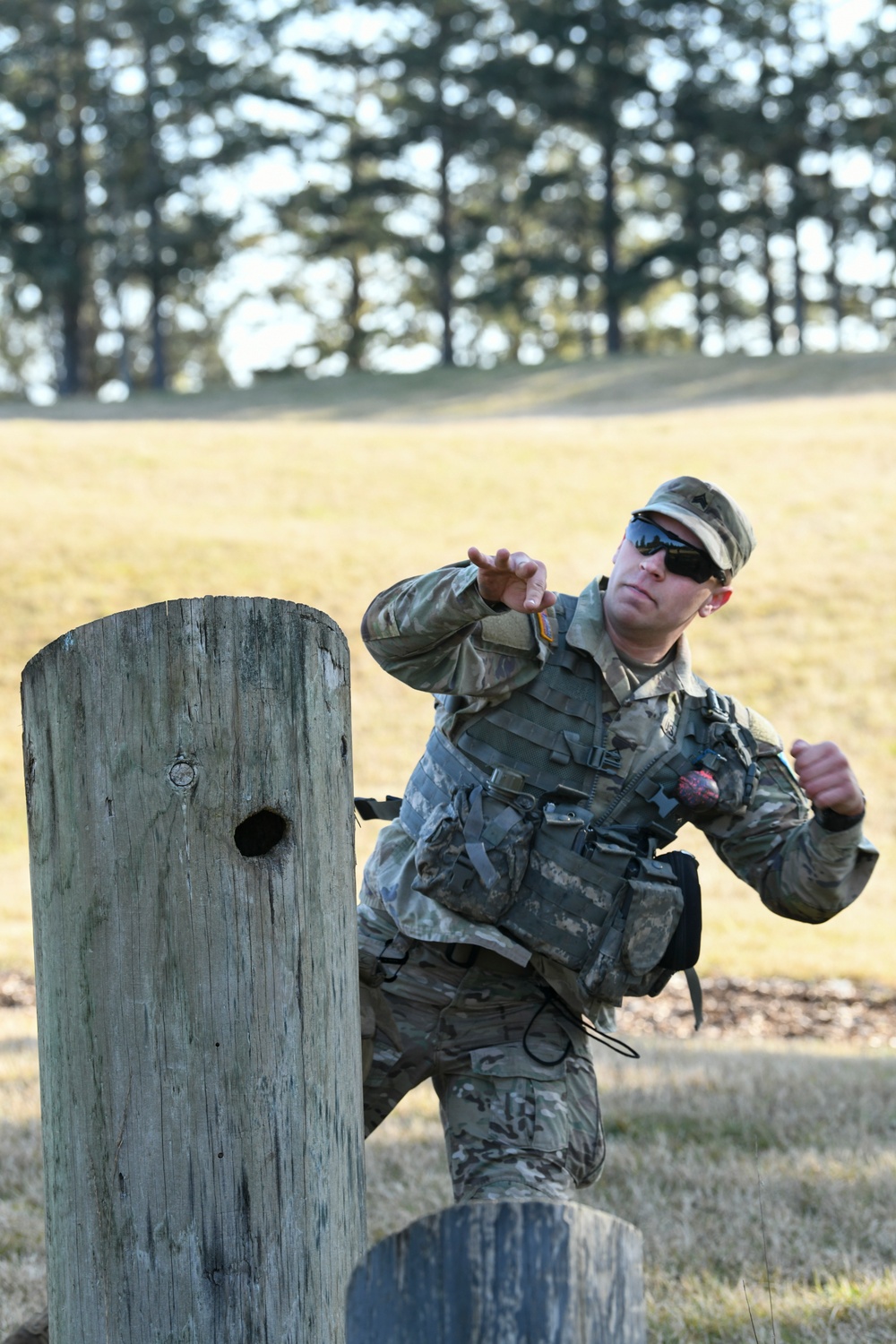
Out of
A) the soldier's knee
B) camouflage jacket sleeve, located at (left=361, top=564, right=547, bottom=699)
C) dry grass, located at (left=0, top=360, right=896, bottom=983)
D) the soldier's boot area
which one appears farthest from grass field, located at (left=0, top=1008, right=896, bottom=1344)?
dry grass, located at (left=0, top=360, right=896, bottom=983)

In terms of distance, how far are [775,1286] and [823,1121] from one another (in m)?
1.53

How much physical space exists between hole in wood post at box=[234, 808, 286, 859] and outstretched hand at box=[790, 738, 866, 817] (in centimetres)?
136

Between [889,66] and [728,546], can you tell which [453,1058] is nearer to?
[728,546]

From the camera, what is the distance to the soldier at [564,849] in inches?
127

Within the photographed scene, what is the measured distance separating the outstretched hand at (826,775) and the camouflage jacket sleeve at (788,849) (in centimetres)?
11

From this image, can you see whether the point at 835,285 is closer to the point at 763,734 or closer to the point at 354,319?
the point at 354,319

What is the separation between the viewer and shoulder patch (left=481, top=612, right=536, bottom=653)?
10.5ft

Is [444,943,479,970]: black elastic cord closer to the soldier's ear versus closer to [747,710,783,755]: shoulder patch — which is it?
[747,710,783,755]: shoulder patch

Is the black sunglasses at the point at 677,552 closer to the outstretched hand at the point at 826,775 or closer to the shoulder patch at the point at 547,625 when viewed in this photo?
the shoulder patch at the point at 547,625

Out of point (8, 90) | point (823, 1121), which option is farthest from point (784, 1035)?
point (8, 90)

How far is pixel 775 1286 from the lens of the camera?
3656 millimetres

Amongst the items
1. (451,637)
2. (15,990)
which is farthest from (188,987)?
(15,990)

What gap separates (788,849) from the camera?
11.0 ft

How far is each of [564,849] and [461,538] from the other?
617 inches
